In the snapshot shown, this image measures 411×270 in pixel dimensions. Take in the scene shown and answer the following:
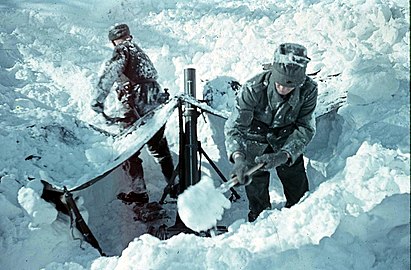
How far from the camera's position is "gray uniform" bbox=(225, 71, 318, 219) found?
96.5 inches

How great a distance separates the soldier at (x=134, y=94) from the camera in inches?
137

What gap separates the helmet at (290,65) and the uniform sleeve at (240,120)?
0.23 metres

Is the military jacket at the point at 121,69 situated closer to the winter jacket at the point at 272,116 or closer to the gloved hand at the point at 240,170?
the winter jacket at the point at 272,116

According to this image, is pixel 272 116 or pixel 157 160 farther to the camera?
pixel 157 160

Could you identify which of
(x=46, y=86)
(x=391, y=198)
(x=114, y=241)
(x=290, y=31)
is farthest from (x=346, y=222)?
(x=46, y=86)

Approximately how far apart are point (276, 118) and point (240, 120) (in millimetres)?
206

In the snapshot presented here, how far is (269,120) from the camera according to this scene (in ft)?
8.47

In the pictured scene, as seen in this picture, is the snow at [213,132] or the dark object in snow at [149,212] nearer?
the snow at [213,132]

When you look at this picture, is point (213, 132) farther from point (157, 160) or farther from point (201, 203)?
point (201, 203)

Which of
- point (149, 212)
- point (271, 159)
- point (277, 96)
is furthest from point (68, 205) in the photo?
point (277, 96)

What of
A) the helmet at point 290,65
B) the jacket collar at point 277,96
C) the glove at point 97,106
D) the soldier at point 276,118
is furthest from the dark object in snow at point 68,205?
the helmet at point 290,65

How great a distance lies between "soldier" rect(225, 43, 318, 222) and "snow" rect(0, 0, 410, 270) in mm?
287

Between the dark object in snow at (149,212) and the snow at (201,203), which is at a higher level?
the snow at (201,203)

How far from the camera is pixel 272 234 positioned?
7.41 ft
